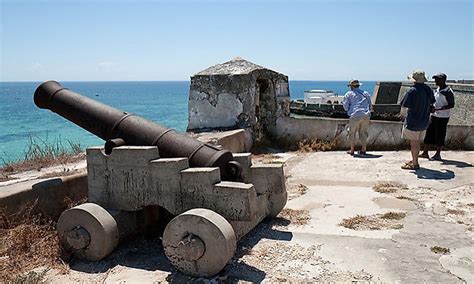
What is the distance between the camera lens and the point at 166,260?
182 inches

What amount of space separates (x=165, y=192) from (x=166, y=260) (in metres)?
0.67

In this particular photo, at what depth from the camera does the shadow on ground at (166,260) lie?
4095 millimetres

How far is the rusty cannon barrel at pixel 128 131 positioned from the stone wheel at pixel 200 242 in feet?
2.43

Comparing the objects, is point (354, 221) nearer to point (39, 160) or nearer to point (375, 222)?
point (375, 222)

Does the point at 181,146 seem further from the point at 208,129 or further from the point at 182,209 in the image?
the point at 208,129

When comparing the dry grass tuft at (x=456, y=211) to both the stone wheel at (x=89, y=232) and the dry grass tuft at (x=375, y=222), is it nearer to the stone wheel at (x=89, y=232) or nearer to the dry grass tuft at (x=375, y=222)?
the dry grass tuft at (x=375, y=222)

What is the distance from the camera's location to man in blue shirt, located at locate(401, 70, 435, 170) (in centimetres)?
783

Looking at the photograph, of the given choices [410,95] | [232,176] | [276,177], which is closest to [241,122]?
[410,95]

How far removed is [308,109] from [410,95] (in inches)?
643

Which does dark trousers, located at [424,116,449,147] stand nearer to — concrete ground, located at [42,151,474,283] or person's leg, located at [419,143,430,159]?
person's leg, located at [419,143,430,159]

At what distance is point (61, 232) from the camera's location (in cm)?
479

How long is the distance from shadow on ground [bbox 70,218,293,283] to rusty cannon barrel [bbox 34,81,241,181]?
774 mm

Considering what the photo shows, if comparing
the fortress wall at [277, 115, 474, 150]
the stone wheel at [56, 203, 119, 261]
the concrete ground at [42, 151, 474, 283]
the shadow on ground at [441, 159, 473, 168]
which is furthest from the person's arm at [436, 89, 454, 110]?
the stone wheel at [56, 203, 119, 261]

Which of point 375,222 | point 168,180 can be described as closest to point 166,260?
point 168,180
